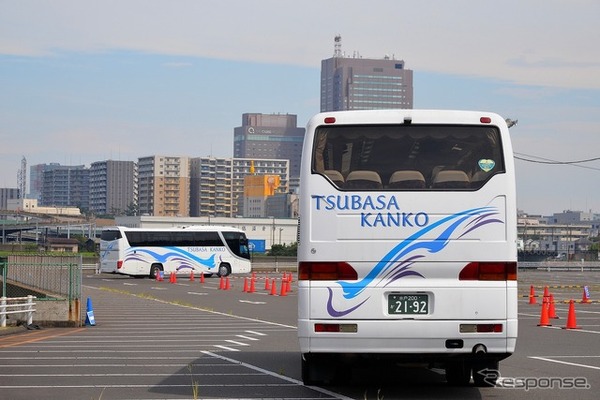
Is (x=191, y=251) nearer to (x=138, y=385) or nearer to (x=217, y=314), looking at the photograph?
(x=217, y=314)

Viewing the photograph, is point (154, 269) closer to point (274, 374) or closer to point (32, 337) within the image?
point (32, 337)

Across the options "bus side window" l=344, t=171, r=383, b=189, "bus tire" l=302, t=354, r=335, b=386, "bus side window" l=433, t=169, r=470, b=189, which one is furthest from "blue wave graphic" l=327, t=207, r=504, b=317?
"bus tire" l=302, t=354, r=335, b=386

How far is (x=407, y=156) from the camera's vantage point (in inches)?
461

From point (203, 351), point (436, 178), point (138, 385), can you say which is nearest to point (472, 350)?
point (436, 178)

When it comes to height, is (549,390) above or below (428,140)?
below

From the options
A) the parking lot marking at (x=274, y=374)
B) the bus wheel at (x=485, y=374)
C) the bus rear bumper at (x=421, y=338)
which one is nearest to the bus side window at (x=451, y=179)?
the bus rear bumper at (x=421, y=338)

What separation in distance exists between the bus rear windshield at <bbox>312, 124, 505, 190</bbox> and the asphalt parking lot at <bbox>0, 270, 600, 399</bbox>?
2.52 m

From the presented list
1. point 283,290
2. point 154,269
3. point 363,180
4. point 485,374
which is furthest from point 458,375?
point 154,269

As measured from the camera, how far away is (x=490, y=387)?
42.4 feet

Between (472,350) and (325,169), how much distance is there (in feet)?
8.40

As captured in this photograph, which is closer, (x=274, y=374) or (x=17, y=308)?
(x=274, y=374)

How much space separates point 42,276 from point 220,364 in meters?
13.9

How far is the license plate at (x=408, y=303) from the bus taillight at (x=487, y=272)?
18.8 inches

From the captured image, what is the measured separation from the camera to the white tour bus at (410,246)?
11195 mm
